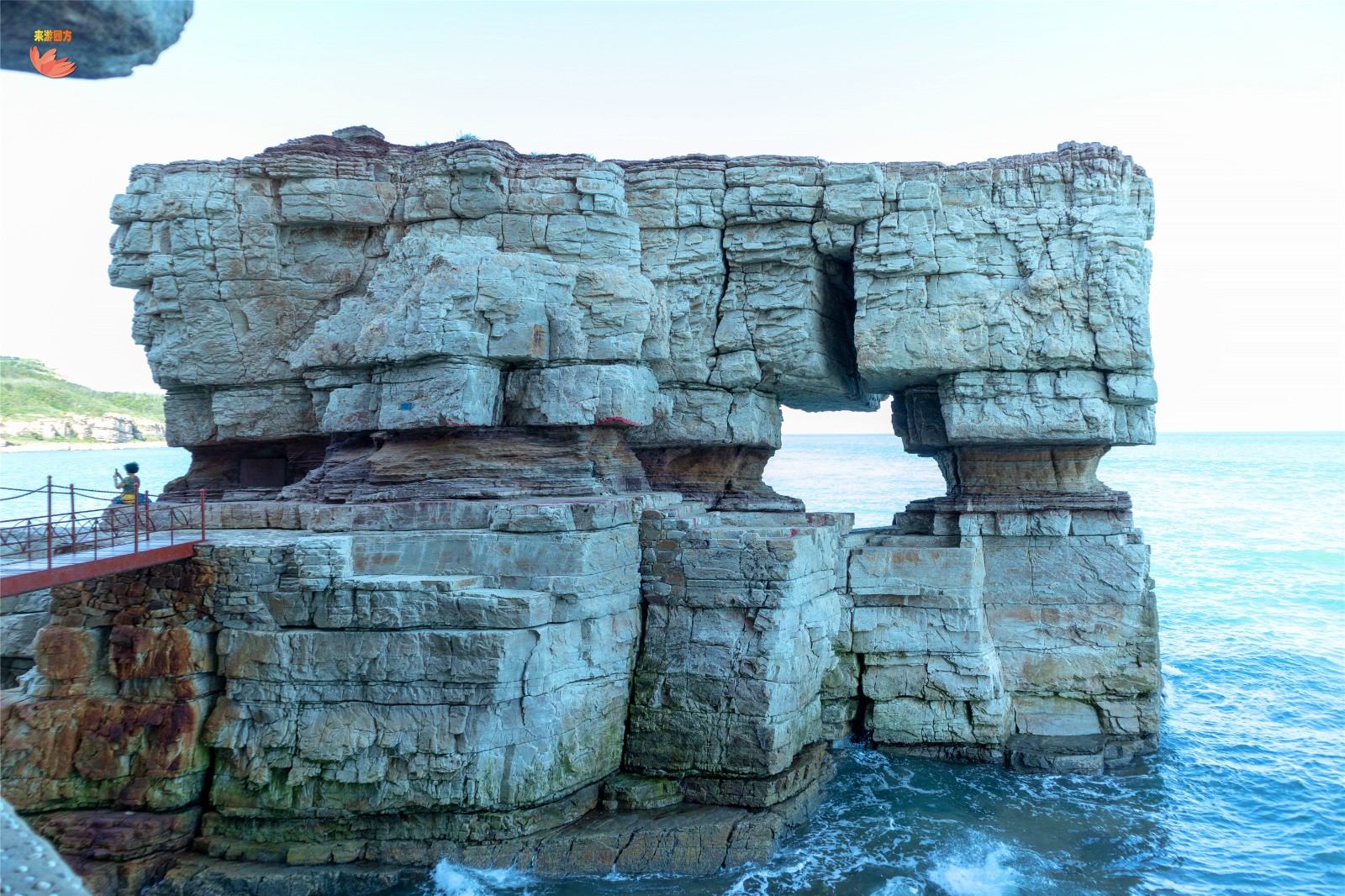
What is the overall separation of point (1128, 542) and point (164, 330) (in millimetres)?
21320

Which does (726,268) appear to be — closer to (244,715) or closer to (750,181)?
(750,181)

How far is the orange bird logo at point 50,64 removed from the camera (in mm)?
4090

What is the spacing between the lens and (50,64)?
4156 mm

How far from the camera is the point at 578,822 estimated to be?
14047 mm

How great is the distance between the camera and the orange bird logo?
4.09 metres

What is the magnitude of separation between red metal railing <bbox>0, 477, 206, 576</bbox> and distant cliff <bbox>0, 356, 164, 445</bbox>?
249 ft

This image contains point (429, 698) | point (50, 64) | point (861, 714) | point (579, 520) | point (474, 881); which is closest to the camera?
point (50, 64)

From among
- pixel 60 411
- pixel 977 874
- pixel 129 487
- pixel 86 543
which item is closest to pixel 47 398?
pixel 60 411

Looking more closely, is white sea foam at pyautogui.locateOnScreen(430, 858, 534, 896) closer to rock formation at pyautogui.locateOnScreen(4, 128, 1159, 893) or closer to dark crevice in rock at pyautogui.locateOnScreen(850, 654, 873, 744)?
rock formation at pyautogui.locateOnScreen(4, 128, 1159, 893)

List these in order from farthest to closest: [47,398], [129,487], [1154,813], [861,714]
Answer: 1. [47,398]
2. [861,714]
3. [1154,813]
4. [129,487]

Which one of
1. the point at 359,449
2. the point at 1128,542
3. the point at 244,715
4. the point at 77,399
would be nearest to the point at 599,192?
the point at 359,449

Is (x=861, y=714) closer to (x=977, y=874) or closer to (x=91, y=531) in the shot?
(x=977, y=874)

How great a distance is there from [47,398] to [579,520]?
292 feet

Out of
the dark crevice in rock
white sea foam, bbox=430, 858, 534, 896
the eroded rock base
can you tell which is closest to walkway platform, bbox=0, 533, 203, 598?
the eroded rock base
